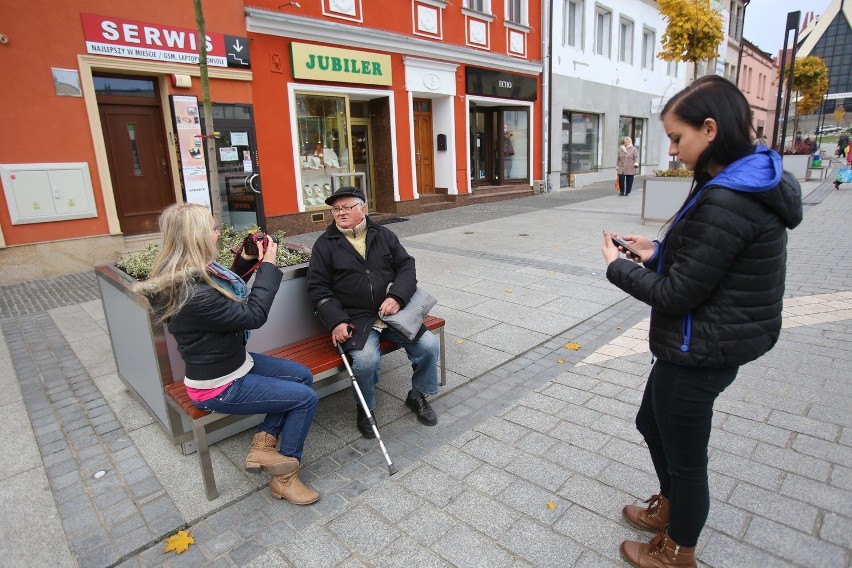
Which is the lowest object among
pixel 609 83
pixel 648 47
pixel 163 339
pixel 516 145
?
pixel 163 339

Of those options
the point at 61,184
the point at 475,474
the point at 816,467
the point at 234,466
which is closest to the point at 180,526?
the point at 234,466

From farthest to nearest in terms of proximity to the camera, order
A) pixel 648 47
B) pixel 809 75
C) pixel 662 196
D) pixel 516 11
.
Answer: pixel 809 75
pixel 648 47
pixel 516 11
pixel 662 196

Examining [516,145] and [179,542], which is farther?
[516,145]

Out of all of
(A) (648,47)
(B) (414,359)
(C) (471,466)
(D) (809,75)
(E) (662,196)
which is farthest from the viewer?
(D) (809,75)

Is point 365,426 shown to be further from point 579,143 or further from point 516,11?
point 579,143

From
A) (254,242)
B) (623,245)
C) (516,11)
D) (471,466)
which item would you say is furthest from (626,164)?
(623,245)

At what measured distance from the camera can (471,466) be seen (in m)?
2.92

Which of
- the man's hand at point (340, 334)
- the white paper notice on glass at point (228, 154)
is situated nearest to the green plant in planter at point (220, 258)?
the man's hand at point (340, 334)

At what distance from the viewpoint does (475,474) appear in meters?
2.85

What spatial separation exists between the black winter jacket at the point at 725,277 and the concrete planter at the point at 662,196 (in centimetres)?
920

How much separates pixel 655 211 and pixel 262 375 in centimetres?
990

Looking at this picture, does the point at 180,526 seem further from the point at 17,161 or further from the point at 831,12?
the point at 831,12

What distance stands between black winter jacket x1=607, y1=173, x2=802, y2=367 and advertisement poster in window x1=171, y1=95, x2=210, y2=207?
8.93m

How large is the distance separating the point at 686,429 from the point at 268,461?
6.32ft
